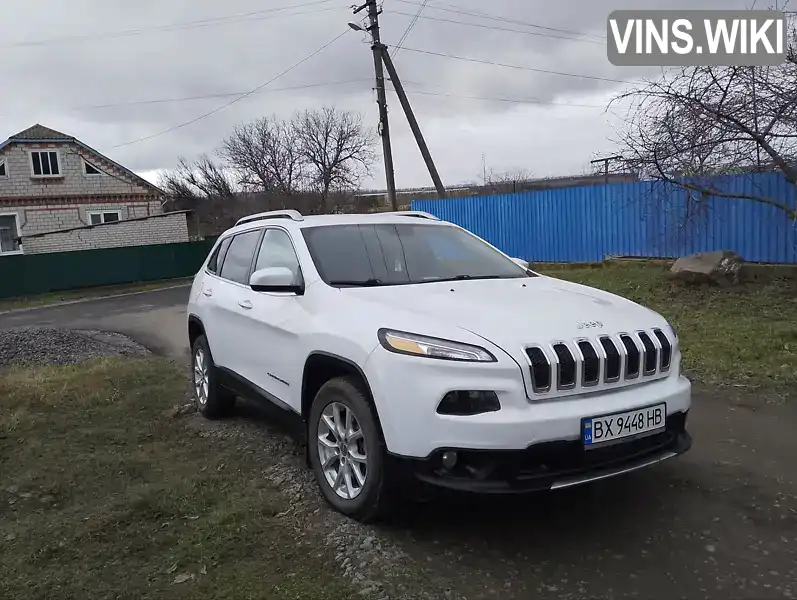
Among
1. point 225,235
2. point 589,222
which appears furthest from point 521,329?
point 589,222

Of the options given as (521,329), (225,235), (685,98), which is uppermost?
(685,98)

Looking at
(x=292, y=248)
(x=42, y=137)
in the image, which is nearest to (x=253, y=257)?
(x=292, y=248)

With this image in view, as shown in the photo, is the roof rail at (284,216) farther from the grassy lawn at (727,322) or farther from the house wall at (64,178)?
the house wall at (64,178)

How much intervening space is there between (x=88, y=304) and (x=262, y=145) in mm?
30014

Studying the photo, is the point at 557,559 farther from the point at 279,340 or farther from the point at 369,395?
the point at 279,340

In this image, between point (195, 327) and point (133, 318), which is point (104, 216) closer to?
point (133, 318)

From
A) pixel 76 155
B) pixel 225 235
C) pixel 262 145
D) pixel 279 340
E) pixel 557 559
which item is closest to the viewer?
pixel 557 559

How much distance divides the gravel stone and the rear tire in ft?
12.3

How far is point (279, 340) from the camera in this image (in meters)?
4.22

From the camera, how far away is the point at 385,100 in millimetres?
20812

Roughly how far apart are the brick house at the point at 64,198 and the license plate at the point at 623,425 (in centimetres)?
3063

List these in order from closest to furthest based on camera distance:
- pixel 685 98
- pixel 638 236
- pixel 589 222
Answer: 1. pixel 685 98
2. pixel 638 236
3. pixel 589 222

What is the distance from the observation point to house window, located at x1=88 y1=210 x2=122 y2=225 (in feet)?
104

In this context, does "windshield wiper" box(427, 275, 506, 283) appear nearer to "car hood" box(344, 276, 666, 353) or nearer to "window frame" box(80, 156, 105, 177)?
"car hood" box(344, 276, 666, 353)
